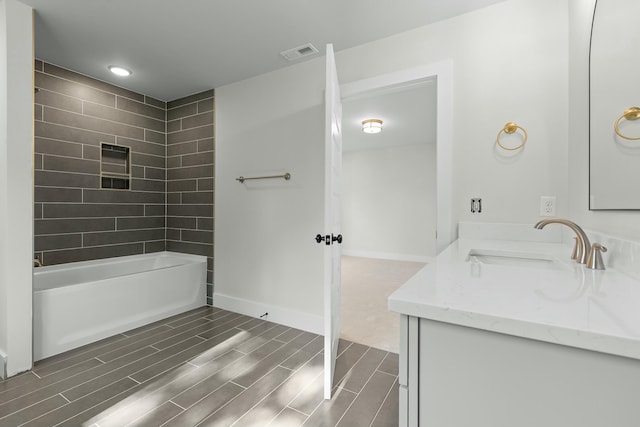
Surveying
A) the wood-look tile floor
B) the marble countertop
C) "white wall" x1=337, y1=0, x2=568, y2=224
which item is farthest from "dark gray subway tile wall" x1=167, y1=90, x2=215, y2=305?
the marble countertop

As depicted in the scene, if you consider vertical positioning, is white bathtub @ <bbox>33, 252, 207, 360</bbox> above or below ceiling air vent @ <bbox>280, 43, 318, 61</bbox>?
below

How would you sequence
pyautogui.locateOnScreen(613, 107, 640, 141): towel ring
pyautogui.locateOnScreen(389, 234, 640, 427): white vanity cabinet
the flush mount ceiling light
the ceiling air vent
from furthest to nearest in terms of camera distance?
the flush mount ceiling light, the ceiling air vent, pyautogui.locateOnScreen(613, 107, 640, 141): towel ring, pyautogui.locateOnScreen(389, 234, 640, 427): white vanity cabinet

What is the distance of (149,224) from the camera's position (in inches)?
130

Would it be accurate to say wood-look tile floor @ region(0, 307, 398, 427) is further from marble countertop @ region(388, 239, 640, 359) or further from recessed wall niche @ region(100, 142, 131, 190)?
recessed wall niche @ region(100, 142, 131, 190)

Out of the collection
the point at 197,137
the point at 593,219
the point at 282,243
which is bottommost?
the point at 282,243

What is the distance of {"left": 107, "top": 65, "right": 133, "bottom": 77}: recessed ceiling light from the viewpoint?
2605mm

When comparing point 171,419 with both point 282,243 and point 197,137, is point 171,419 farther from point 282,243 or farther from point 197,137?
point 197,137

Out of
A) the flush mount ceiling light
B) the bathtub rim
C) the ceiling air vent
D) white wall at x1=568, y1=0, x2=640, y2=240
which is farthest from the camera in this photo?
the flush mount ceiling light

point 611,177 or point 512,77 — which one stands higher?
point 512,77

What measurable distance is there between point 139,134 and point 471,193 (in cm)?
328

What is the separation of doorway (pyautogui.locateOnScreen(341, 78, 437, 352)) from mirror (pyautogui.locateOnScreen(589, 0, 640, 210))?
2.14 meters

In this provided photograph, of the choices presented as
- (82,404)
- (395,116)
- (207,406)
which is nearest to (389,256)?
(395,116)

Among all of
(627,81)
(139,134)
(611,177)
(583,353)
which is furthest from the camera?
(139,134)

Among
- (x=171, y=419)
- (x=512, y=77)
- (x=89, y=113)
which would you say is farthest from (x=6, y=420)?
(x=512, y=77)
